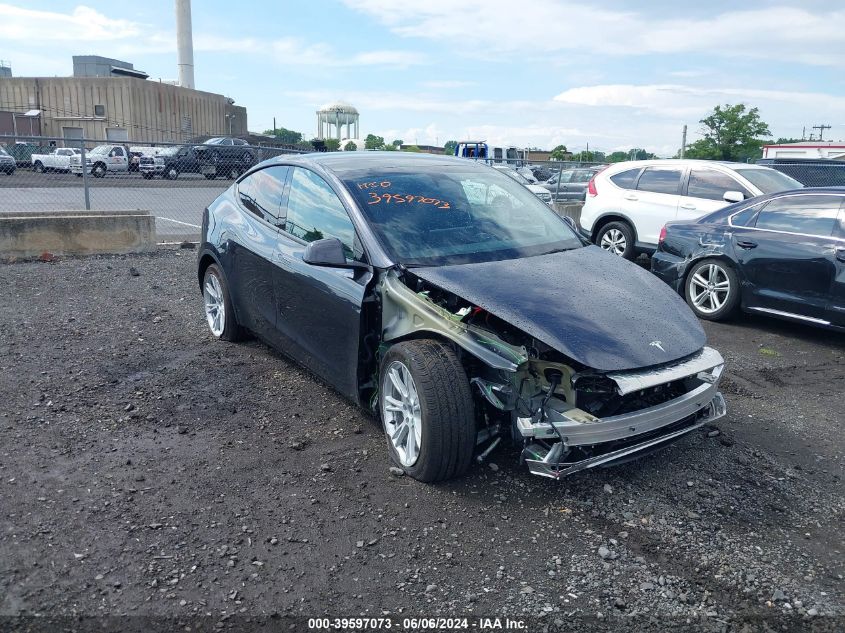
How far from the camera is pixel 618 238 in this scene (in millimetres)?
10797

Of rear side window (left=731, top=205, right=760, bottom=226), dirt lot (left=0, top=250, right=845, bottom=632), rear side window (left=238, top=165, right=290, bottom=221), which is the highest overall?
rear side window (left=238, top=165, right=290, bottom=221)

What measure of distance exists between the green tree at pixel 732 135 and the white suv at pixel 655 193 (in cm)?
3356

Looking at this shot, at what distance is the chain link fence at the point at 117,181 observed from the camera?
1319 cm

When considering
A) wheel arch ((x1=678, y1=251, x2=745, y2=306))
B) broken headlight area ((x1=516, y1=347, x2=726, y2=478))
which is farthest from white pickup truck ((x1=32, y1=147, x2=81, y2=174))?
broken headlight area ((x1=516, y1=347, x2=726, y2=478))

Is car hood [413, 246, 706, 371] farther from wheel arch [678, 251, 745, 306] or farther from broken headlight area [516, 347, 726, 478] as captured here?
wheel arch [678, 251, 745, 306]

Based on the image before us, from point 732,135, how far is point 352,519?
44.3 meters

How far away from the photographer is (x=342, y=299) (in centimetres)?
420

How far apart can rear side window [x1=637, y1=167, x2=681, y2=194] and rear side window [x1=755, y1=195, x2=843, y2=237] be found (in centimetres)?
310

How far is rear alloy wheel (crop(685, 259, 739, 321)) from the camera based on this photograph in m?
7.20

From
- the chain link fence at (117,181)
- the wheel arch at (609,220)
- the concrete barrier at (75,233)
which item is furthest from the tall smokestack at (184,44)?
the wheel arch at (609,220)

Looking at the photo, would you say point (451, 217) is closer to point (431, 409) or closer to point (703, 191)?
point (431, 409)

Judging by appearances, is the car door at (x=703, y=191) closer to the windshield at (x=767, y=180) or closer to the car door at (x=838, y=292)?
the windshield at (x=767, y=180)

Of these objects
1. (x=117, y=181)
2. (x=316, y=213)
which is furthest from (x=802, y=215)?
(x=117, y=181)

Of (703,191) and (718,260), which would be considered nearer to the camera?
(718,260)
